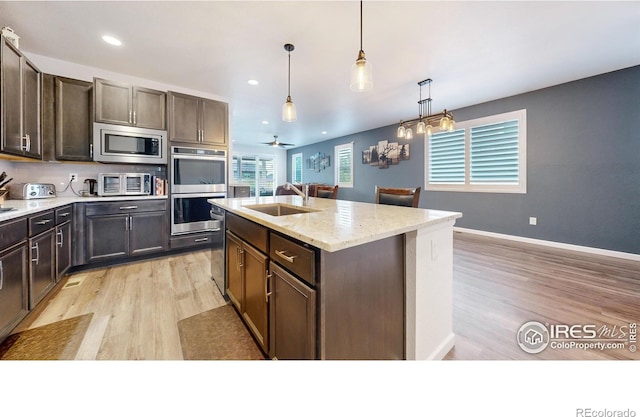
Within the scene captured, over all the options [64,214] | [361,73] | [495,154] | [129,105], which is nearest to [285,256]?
[361,73]

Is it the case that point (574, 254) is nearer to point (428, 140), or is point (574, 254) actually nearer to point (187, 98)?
point (428, 140)

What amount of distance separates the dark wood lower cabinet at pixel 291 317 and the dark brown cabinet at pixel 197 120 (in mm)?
3048

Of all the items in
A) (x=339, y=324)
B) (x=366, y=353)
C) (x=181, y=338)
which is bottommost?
(x=181, y=338)

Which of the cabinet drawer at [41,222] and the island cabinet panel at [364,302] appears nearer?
the island cabinet panel at [364,302]

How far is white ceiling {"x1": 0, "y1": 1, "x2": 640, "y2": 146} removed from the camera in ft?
6.70

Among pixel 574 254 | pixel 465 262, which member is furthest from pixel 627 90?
pixel 465 262

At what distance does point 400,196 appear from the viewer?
226cm

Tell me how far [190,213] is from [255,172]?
592 cm

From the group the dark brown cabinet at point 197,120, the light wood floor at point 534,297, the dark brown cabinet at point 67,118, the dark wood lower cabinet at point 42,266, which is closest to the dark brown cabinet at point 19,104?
the dark brown cabinet at point 67,118

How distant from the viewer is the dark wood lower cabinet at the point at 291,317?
3.24ft

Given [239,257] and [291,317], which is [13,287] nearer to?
[239,257]

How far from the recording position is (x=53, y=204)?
218 cm

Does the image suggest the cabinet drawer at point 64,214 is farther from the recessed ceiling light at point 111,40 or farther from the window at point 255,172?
the window at point 255,172
